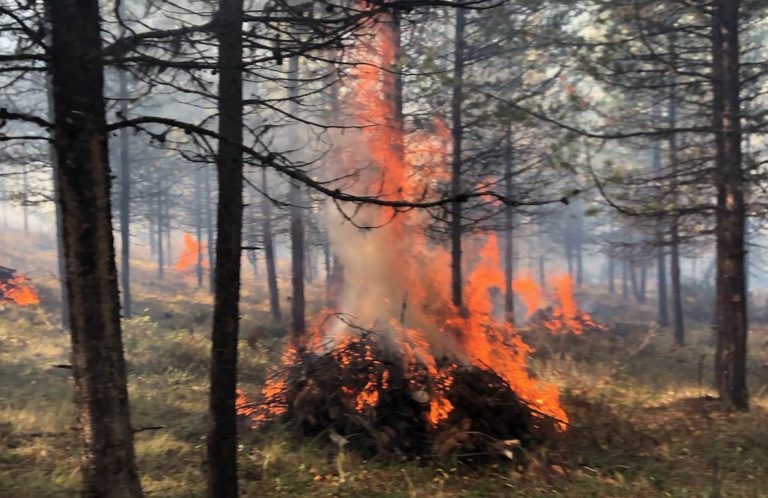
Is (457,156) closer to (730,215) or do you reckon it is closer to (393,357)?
(730,215)

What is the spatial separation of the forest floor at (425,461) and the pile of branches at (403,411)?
27cm

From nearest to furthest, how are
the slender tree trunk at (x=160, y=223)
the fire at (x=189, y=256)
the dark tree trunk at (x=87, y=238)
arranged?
1. the dark tree trunk at (x=87, y=238)
2. the slender tree trunk at (x=160, y=223)
3. the fire at (x=189, y=256)

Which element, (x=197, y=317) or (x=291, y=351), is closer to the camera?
(x=291, y=351)

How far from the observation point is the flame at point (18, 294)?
18.9 meters

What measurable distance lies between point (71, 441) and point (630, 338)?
18.1 meters

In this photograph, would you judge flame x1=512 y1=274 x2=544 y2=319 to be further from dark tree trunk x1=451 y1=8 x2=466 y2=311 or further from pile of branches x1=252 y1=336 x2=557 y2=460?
pile of branches x1=252 y1=336 x2=557 y2=460

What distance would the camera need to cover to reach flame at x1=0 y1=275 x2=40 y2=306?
18.9 meters

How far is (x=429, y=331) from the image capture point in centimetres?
941

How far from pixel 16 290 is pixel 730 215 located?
21.7 metres

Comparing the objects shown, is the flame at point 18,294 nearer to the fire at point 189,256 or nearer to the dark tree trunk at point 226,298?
the dark tree trunk at point 226,298

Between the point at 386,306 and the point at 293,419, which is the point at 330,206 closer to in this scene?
the point at 386,306

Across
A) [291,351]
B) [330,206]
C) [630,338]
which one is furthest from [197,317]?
[630,338]

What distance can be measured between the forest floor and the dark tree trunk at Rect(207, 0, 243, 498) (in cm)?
92

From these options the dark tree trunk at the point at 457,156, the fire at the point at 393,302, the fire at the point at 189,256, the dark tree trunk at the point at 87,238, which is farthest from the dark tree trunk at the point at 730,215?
the fire at the point at 189,256
